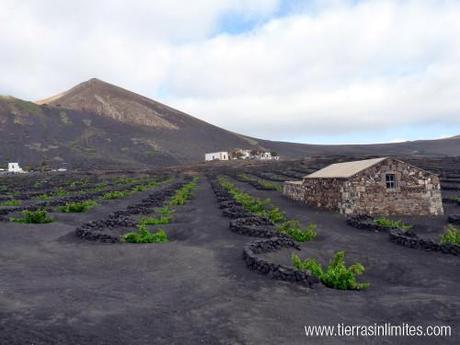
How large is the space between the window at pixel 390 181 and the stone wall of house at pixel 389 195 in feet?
0.66

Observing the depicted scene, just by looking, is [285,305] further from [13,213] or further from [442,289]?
[13,213]

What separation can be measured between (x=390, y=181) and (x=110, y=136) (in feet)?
440

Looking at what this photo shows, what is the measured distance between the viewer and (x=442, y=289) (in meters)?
12.6

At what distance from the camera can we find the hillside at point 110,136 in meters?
124

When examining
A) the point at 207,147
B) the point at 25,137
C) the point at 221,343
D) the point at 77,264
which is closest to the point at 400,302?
the point at 221,343

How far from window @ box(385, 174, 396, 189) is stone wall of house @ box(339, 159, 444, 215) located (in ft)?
0.66

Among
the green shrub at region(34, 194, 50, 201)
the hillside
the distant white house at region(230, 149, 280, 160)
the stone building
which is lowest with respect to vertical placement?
the green shrub at region(34, 194, 50, 201)

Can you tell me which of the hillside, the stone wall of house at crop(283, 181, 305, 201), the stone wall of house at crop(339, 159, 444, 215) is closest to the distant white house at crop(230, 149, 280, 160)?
the hillside

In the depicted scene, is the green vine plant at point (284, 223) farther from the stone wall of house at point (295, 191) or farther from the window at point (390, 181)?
the window at point (390, 181)

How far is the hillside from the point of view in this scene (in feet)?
406

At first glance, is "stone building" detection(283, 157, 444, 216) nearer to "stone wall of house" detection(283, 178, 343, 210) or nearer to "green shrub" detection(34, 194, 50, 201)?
"stone wall of house" detection(283, 178, 343, 210)

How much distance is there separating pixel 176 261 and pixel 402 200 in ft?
60.4

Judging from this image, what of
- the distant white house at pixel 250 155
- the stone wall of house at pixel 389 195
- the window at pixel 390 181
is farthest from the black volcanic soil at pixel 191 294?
the distant white house at pixel 250 155

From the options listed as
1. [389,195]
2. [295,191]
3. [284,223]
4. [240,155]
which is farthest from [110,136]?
[284,223]
